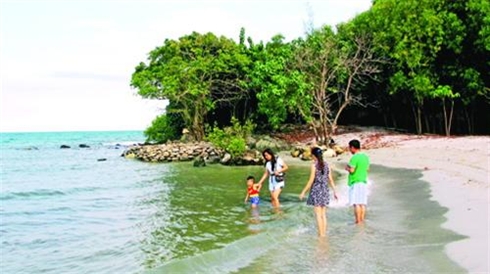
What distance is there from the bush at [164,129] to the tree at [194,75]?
505cm

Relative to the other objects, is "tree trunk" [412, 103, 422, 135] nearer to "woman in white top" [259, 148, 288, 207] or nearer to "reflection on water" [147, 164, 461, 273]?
"reflection on water" [147, 164, 461, 273]

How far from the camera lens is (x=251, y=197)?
1482cm

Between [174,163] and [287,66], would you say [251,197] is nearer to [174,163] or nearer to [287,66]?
[174,163]

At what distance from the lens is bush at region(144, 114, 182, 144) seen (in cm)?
4701

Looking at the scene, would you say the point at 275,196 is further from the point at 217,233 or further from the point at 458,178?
the point at 458,178

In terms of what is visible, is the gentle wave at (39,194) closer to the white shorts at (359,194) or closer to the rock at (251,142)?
the white shorts at (359,194)

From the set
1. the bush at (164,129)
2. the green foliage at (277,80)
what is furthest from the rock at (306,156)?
the bush at (164,129)

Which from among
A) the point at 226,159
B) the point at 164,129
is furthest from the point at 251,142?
the point at 164,129

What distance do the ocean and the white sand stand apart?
0.98 ft

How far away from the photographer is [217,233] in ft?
37.9

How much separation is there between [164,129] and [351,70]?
19.4 metres

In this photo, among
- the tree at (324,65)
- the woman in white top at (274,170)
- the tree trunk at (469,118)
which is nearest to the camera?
the woman in white top at (274,170)

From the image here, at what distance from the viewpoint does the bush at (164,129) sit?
4701 centimetres

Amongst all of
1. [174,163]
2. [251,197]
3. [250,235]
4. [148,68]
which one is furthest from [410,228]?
[148,68]
